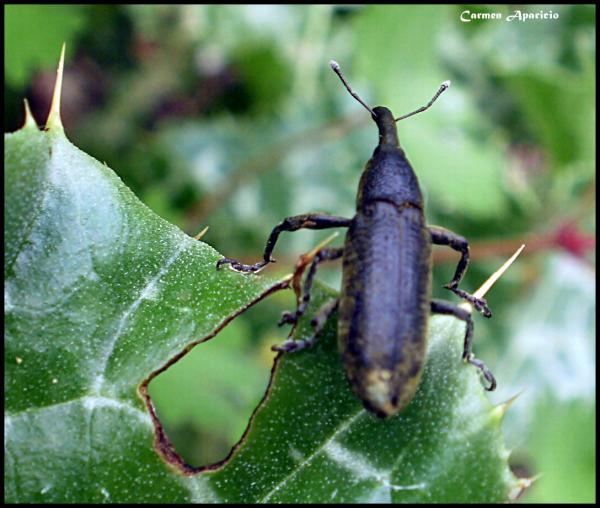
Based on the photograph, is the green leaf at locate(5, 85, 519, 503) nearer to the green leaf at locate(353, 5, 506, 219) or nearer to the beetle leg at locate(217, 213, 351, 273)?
the beetle leg at locate(217, 213, 351, 273)

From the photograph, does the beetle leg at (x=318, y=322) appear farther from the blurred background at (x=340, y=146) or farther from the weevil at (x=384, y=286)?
the blurred background at (x=340, y=146)

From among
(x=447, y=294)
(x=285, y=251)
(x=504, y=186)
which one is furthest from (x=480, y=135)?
(x=285, y=251)

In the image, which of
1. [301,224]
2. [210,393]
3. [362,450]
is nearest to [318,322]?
[362,450]

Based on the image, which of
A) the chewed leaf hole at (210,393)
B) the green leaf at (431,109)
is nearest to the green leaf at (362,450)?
the chewed leaf hole at (210,393)

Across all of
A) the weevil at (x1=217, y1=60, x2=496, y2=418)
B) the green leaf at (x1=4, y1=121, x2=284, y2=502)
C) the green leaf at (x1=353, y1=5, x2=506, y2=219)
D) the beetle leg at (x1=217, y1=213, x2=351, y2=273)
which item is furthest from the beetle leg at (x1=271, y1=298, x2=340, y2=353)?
the green leaf at (x1=353, y1=5, x2=506, y2=219)

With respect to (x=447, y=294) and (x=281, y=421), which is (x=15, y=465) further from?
(x=447, y=294)

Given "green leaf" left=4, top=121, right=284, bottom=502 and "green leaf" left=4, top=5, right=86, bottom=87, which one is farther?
"green leaf" left=4, top=5, right=86, bottom=87
